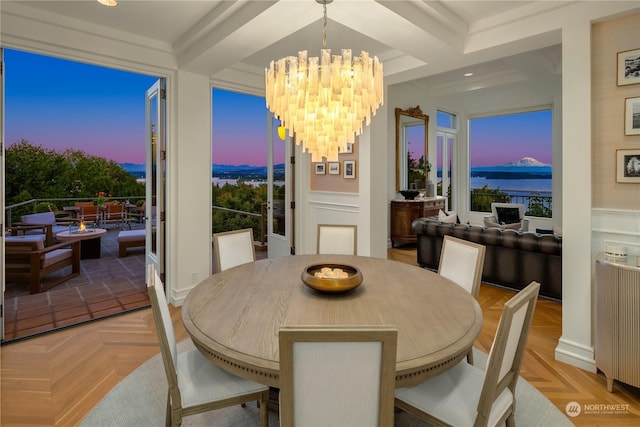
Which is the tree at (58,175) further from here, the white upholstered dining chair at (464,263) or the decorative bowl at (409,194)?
the white upholstered dining chair at (464,263)

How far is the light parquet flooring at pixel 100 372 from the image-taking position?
6.77ft

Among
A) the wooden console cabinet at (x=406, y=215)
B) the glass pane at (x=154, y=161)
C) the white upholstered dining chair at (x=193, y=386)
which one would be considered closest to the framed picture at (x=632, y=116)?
the white upholstered dining chair at (x=193, y=386)

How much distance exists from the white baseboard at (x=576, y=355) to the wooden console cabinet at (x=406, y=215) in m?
3.83

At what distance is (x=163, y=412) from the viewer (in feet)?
6.75

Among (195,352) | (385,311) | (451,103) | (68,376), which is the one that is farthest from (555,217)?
(68,376)

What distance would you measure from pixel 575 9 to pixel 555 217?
5462 mm

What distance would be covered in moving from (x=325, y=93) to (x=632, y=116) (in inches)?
82.3

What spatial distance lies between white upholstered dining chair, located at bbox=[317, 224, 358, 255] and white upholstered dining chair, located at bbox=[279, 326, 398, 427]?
2.17 meters

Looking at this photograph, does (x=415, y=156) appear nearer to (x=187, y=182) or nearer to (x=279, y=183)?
(x=279, y=183)

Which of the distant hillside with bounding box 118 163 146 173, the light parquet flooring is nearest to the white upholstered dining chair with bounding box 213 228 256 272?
the light parquet flooring

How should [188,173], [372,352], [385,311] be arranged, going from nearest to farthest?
[372,352]
[385,311]
[188,173]

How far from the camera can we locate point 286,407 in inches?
43.1

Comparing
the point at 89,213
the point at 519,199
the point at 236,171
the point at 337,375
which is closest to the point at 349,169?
the point at 337,375

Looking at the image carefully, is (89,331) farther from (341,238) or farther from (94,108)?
(94,108)
